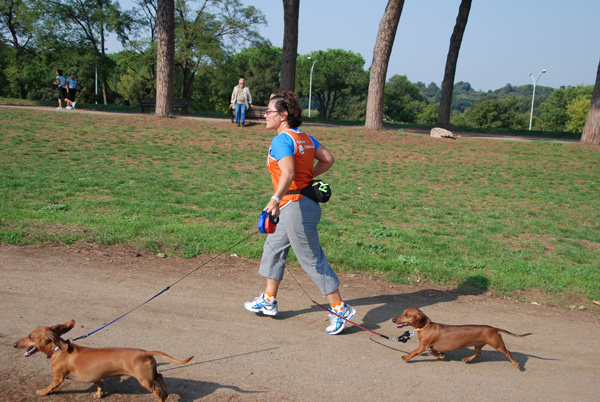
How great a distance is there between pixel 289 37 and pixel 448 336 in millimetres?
15661

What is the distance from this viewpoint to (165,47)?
15734 millimetres

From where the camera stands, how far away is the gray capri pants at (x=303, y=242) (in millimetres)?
4102

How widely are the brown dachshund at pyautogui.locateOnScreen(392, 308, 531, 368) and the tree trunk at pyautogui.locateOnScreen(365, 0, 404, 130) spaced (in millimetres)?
13243

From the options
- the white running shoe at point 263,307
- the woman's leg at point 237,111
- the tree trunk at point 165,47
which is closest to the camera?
the white running shoe at point 263,307

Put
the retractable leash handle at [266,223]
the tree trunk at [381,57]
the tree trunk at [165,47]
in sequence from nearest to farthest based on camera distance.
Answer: the retractable leash handle at [266,223] → the tree trunk at [381,57] → the tree trunk at [165,47]

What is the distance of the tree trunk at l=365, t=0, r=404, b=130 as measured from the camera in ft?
50.5

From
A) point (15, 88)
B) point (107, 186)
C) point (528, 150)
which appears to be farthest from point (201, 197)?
point (15, 88)

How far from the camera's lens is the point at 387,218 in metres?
8.83

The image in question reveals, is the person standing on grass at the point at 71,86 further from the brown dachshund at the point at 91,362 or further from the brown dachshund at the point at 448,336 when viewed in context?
the brown dachshund at the point at 448,336

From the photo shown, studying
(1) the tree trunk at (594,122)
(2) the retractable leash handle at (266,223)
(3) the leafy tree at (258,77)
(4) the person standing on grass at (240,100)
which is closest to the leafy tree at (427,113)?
(3) the leafy tree at (258,77)

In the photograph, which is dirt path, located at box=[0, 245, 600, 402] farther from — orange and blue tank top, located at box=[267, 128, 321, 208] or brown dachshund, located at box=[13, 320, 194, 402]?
orange and blue tank top, located at box=[267, 128, 321, 208]

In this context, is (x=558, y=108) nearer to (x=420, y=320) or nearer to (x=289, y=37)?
(x=289, y=37)

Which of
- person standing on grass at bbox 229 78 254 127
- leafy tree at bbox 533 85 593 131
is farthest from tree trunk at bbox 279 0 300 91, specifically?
leafy tree at bbox 533 85 593 131

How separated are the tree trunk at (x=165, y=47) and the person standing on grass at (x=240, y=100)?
7.50 feet
